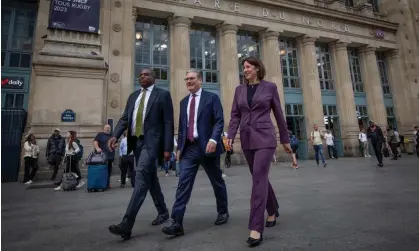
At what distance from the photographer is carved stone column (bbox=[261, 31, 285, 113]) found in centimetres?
1850

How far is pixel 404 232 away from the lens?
107 inches

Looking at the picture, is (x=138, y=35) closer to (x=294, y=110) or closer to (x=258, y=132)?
(x=294, y=110)

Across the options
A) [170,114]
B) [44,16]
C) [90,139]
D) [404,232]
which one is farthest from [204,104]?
[44,16]

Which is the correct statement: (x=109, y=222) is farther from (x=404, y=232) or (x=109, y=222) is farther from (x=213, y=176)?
(x=404, y=232)

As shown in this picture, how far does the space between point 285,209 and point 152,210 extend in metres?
2.14

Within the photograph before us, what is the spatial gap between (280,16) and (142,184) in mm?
19452

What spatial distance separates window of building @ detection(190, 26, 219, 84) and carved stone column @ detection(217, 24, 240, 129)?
24.4 inches

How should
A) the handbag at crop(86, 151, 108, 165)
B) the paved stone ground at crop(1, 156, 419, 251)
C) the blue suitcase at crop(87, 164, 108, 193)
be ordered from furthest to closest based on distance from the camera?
the handbag at crop(86, 151, 108, 165), the blue suitcase at crop(87, 164, 108, 193), the paved stone ground at crop(1, 156, 419, 251)

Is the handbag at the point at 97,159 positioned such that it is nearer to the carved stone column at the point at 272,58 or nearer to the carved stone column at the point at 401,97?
the carved stone column at the point at 272,58

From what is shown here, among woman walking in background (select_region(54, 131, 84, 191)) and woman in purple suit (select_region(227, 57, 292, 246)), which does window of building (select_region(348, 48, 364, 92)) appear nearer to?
woman walking in background (select_region(54, 131, 84, 191))

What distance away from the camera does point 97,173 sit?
23.2 feet

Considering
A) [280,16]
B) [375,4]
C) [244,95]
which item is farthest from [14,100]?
[375,4]

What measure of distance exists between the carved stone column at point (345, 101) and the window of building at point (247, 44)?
6840mm

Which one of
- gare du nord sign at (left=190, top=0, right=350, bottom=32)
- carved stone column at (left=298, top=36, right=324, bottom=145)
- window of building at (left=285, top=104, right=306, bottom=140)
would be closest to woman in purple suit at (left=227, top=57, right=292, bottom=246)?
gare du nord sign at (left=190, top=0, right=350, bottom=32)
